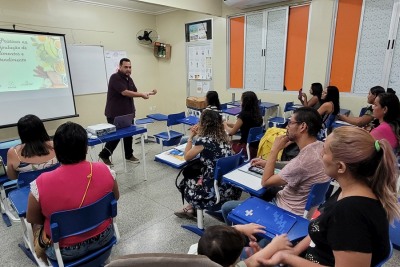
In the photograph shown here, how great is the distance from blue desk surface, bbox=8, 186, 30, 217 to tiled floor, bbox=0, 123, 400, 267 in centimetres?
69

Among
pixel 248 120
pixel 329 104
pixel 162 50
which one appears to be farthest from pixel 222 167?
pixel 162 50

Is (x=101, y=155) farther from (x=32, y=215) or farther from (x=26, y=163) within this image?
(x=32, y=215)

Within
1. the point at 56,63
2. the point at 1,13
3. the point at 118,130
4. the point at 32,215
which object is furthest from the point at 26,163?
the point at 1,13

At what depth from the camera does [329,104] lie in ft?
11.8

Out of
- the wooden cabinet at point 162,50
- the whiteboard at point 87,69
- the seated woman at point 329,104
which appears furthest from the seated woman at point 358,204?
the wooden cabinet at point 162,50

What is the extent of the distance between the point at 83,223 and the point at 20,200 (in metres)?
0.58

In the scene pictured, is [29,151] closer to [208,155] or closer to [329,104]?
[208,155]

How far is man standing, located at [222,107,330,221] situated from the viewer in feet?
4.83

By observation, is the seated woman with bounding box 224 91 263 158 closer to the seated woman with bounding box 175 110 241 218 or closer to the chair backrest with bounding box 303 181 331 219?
the seated woman with bounding box 175 110 241 218

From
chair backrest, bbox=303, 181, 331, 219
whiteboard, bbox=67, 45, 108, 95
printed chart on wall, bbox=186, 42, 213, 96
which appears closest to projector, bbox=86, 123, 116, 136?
chair backrest, bbox=303, 181, 331, 219

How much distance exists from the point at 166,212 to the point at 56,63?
391 centimetres

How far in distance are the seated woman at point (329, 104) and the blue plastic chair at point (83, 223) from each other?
320 cm

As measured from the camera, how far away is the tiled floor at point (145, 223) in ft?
6.86

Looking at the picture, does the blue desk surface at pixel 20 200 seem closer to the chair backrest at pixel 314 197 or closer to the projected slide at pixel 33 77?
the chair backrest at pixel 314 197
